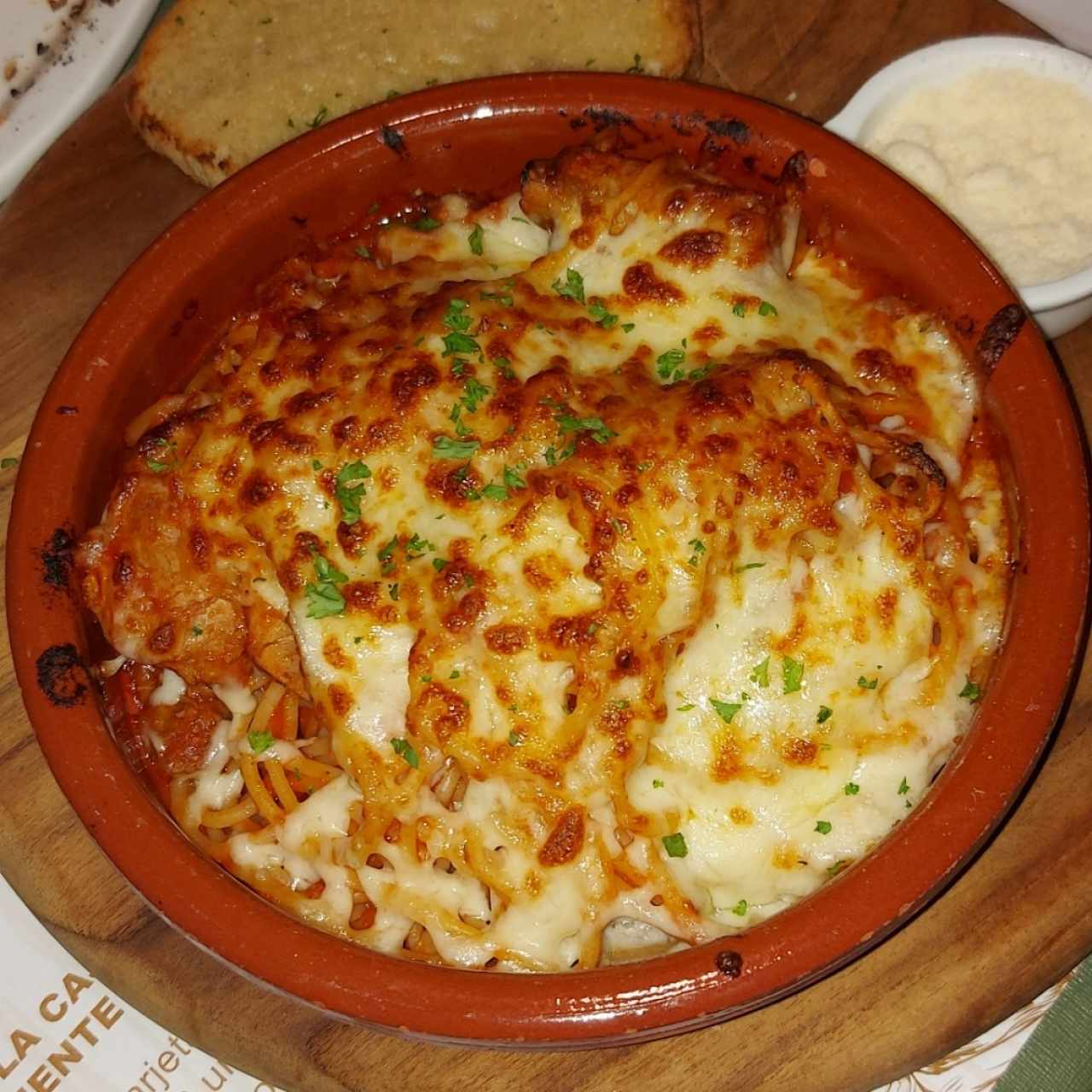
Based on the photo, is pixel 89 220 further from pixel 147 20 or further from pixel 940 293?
pixel 940 293

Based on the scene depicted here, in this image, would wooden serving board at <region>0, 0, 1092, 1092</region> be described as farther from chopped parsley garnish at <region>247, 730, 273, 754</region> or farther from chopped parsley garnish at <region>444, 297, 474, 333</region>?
chopped parsley garnish at <region>444, 297, 474, 333</region>

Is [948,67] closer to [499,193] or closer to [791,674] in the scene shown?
[499,193]

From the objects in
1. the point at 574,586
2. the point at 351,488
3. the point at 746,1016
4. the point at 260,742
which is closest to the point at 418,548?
the point at 351,488

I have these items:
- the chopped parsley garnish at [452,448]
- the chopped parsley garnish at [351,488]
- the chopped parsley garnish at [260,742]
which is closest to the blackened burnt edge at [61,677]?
the chopped parsley garnish at [260,742]

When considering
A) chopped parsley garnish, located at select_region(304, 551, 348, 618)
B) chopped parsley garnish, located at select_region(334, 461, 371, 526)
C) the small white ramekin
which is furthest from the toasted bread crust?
chopped parsley garnish, located at select_region(304, 551, 348, 618)


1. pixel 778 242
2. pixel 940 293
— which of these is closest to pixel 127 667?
pixel 778 242

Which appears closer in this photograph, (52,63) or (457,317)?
(457,317)
